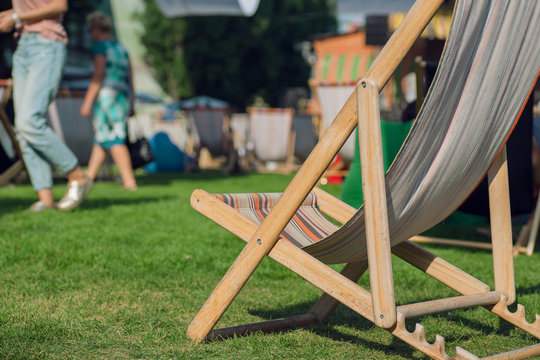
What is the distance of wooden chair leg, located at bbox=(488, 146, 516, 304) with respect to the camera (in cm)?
226

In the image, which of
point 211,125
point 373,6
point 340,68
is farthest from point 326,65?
point 373,6

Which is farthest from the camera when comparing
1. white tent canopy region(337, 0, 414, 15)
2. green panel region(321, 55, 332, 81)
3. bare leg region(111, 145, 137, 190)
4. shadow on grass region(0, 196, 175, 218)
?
green panel region(321, 55, 332, 81)

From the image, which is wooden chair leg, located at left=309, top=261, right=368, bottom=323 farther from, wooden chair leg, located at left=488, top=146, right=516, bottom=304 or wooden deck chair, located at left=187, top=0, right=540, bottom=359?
wooden chair leg, located at left=488, top=146, right=516, bottom=304

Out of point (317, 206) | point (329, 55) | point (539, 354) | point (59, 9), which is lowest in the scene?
point (329, 55)

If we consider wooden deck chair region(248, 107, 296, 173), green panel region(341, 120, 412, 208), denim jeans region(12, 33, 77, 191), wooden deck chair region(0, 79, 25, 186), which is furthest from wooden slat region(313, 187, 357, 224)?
wooden deck chair region(248, 107, 296, 173)

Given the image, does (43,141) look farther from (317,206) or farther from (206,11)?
(206,11)

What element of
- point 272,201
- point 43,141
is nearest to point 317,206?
point 272,201

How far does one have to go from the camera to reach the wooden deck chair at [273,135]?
11.4 m

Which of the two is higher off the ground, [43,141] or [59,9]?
[59,9]

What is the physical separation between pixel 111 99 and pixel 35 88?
2.70 m

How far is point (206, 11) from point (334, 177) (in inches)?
191

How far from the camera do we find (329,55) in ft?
100

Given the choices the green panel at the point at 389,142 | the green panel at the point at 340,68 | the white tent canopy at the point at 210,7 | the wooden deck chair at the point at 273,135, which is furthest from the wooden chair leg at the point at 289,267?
the green panel at the point at 340,68

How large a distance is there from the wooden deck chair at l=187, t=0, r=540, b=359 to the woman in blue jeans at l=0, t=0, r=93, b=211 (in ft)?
9.08
